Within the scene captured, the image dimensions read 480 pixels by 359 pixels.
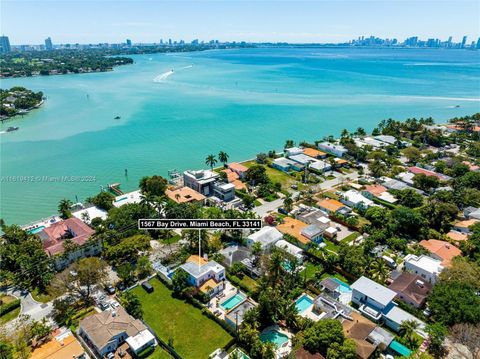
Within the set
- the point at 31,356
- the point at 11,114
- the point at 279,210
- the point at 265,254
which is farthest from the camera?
the point at 11,114

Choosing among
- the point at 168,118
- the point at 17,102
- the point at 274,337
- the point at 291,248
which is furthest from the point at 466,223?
the point at 17,102

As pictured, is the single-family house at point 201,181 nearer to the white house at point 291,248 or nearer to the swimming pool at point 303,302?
the white house at point 291,248

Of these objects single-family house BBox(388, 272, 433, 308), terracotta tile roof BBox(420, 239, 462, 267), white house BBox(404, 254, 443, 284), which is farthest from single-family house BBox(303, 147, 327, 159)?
single-family house BBox(388, 272, 433, 308)

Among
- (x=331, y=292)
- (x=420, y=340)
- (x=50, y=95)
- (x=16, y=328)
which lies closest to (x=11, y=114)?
(x=50, y=95)

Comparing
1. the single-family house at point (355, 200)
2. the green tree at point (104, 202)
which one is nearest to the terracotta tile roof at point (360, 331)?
the single-family house at point (355, 200)

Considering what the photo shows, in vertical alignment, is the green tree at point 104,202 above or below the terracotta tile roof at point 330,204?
above

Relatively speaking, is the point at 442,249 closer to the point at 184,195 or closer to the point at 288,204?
the point at 288,204

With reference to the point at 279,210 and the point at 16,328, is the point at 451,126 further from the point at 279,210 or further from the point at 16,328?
the point at 16,328
